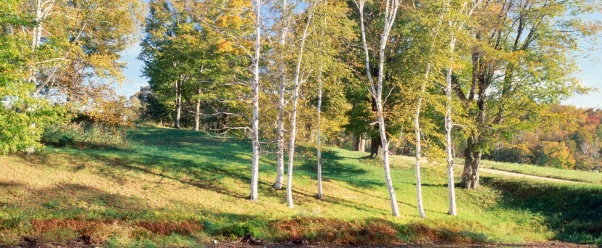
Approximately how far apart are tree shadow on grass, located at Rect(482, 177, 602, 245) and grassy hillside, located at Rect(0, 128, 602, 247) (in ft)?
0.16

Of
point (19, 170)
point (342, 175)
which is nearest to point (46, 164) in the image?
point (19, 170)

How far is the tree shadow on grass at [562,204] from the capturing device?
19.4 meters

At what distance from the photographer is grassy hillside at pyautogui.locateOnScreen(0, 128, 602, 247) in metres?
12.5

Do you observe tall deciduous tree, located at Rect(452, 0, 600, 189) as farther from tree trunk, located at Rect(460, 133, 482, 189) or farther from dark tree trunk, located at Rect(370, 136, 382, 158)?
dark tree trunk, located at Rect(370, 136, 382, 158)

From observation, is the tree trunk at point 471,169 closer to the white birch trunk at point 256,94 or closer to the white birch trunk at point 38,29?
the white birch trunk at point 256,94

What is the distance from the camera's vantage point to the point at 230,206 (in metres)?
17.2

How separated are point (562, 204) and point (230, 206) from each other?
1749 centimetres

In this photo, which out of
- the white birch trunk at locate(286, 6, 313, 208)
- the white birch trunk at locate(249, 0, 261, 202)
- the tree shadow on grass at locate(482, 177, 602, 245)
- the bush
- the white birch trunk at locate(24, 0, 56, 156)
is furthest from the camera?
the bush

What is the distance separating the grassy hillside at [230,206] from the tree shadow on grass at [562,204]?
0.16 ft

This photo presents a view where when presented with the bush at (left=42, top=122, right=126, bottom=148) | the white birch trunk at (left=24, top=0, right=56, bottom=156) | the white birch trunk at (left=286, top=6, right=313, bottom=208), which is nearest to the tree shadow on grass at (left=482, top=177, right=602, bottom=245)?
the white birch trunk at (left=286, top=6, right=313, bottom=208)

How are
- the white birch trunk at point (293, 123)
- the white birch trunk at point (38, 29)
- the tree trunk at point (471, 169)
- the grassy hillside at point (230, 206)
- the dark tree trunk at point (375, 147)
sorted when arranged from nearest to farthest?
the grassy hillside at point (230, 206), the white birch trunk at point (38, 29), the white birch trunk at point (293, 123), the tree trunk at point (471, 169), the dark tree trunk at point (375, 147)

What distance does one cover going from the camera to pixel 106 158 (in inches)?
802

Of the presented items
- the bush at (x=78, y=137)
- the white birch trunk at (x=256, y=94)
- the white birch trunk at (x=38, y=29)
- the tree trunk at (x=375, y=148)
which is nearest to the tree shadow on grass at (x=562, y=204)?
the tree trunk at (x=375, y=148)

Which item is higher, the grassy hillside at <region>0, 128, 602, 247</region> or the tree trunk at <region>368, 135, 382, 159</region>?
the tree trunk at <region>368, 135, 382, 159</region>
